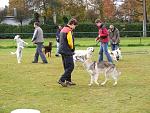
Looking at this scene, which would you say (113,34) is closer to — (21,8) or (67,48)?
(67,48)

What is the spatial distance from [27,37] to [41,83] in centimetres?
3857

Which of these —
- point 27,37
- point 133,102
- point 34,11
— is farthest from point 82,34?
point 133,102

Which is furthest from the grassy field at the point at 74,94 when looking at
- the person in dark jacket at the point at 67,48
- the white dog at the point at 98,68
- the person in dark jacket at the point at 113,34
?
the person in dark jacket at the point at 113,34

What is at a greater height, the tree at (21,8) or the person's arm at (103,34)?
the tree at (21,8)

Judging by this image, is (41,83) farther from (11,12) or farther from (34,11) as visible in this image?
(11,12)

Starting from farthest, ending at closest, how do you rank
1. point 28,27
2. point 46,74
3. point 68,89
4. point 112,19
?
point 112,19
point 28,27
point 46,74
point 68,89

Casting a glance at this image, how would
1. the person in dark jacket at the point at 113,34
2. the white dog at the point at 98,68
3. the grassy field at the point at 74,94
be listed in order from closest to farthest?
the grassy field at the point at 74,94 < the white dog at the point at 98,68 < the person in dark jacket at the point at 113,34

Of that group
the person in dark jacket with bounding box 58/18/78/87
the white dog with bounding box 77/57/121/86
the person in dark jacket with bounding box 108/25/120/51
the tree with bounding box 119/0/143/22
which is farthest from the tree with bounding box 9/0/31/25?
the person in dark jacket with bounding box 58/18/78/87

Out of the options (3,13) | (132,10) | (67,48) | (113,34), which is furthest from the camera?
(3,13)

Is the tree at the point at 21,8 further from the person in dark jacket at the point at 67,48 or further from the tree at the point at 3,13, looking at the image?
the person in dark jacket at the point at 67,48

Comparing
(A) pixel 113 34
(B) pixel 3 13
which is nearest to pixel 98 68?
(A) pixel 113 34

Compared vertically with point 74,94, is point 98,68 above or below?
above

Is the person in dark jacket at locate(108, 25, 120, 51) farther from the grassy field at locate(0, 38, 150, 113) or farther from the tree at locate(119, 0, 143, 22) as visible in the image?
the tree at locate(119, 0, 143, 22)

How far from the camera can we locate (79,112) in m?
9.54
